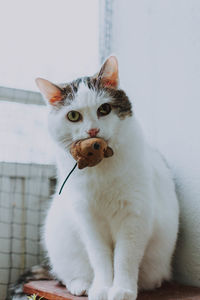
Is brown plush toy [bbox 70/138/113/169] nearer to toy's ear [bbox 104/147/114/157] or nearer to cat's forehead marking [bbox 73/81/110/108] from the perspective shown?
toy's ear [bbox 104/147/114/157]

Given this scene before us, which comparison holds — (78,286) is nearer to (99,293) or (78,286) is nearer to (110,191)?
(99,293)

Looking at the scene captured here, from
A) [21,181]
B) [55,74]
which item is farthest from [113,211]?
[55,74]

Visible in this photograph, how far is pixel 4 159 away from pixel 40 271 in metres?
0.68

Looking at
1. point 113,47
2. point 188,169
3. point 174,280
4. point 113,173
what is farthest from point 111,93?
point 113,47

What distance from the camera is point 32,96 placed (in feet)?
6.82

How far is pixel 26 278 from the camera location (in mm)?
1613

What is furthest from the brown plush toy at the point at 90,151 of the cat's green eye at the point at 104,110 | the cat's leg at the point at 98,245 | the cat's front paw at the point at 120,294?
the cat's front paw at the point at 120,294

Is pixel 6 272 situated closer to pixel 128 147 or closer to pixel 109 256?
pixel 109 256

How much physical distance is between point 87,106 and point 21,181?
3.35 ft

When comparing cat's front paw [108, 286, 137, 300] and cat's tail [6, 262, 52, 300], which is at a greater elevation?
cat's front paw [108, 286, 137, 300]

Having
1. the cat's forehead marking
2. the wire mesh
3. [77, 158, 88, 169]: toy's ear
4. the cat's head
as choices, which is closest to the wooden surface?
the wire mesh

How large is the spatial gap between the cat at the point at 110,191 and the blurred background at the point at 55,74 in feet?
1.14

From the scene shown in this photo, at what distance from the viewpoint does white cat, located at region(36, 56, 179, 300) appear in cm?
114

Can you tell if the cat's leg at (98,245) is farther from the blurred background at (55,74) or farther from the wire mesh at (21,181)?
the wire mesh at (21,181)
